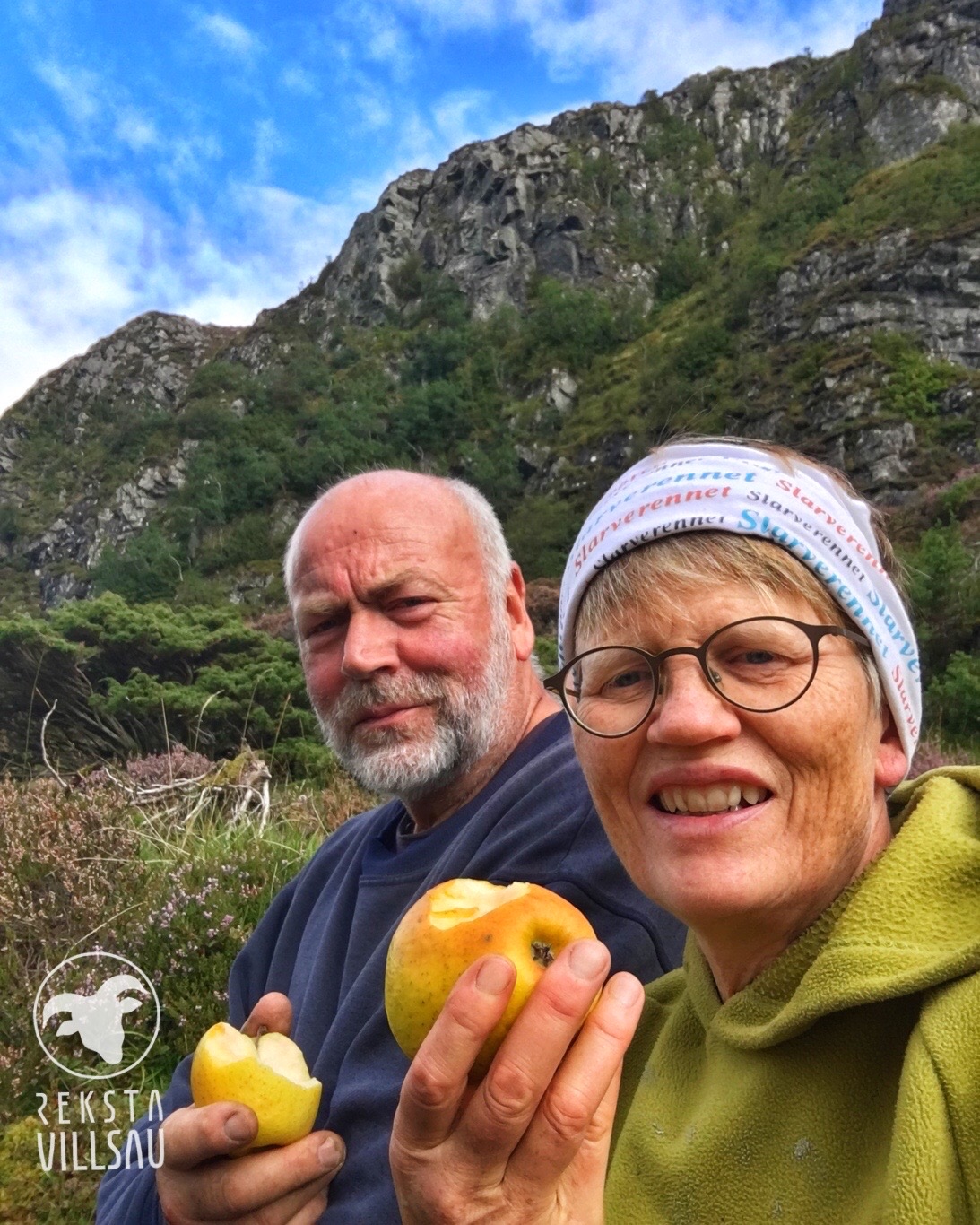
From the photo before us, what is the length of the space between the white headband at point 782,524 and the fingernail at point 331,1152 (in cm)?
100

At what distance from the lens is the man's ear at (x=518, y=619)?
2.67 meters

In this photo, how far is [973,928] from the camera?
38.9 inches

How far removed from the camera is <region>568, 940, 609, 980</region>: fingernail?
985 mm

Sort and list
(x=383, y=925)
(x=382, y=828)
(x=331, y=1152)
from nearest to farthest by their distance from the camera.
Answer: (x=331, y=1152) < (x=383, y=925) < (x=382, y=828)

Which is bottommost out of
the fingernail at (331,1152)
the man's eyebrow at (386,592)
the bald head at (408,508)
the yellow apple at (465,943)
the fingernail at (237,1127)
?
the fingernail at (331,1152)

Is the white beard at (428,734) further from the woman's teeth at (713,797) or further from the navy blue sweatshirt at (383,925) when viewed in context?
the woman's teeth at (713,797)

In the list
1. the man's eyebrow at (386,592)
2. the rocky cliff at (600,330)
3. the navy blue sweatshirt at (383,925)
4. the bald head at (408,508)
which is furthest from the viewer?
the rocky cliff at (600,330)

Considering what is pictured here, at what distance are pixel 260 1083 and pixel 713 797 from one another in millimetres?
834

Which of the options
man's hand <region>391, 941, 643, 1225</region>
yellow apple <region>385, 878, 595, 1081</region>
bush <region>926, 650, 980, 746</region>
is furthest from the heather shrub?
bush <region>926, 650, 980, 746</region>

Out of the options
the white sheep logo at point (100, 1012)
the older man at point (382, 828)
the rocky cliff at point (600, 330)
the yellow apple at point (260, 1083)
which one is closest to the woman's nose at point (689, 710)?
the older man at point (382, 828)

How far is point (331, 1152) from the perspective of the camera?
1409 millimetres

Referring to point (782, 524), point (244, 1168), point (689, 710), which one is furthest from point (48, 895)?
point (782, 524)

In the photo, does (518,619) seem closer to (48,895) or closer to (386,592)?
(386,592)

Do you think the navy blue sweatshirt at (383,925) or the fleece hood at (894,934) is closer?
the fleece hood at (894,934)
